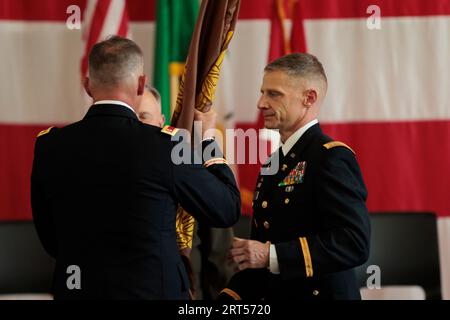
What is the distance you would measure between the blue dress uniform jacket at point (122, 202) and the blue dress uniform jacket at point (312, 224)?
0.67 feet

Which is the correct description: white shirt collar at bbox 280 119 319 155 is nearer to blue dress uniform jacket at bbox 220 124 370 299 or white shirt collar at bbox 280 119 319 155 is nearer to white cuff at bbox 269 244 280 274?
blue dress uniform jacket at bbox 220 124 370 299

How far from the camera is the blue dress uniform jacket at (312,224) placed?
1.86 meters

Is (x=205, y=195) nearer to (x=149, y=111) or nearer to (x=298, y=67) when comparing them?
(x=298, y=67)

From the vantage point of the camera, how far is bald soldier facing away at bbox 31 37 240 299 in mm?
1774

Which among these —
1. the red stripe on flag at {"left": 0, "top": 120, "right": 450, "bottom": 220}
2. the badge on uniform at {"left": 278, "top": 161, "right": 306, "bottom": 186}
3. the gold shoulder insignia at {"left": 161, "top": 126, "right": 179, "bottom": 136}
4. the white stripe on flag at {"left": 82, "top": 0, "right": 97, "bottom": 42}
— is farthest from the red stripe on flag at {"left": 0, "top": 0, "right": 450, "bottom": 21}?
the gold shoulder insignia at {"left": 161, "top": 126, "right": 179, "bottom": 136}

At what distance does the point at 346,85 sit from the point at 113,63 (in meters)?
2.17

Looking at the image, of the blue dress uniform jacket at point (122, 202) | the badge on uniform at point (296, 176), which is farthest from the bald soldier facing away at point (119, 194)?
the badge on uniform at point (296, 176)

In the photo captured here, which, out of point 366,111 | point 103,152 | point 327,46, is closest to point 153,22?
point 327,46

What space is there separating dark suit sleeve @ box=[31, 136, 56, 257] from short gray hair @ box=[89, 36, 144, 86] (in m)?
0.26

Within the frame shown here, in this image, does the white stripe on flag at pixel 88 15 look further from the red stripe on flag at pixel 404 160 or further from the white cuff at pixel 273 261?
the white cuff at pixel 273 261

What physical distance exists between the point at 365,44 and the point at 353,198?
81.1 inches

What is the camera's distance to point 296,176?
78.8 inches

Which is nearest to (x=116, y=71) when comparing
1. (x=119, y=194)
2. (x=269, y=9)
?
(x=119, y=194)
